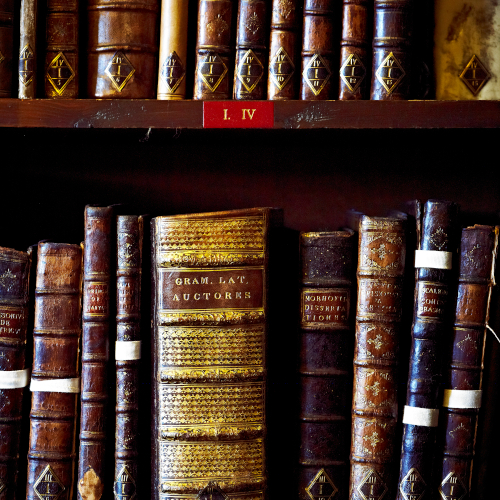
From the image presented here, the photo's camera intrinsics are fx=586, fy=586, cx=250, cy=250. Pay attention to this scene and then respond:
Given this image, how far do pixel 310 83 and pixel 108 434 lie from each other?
0.49 m

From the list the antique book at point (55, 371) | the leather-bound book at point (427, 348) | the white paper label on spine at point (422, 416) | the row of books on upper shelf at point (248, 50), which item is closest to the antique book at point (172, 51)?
the row of books on upper shelf at point (248, 50)

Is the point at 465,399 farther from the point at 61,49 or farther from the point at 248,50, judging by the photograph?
the point at 61,49

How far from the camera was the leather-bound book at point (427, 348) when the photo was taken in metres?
0.68

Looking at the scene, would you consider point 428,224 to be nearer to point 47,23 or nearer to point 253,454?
point 253,454

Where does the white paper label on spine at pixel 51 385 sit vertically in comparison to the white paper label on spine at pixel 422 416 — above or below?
above

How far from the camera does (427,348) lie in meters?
0.69

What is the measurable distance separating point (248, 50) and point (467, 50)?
0.27 meters

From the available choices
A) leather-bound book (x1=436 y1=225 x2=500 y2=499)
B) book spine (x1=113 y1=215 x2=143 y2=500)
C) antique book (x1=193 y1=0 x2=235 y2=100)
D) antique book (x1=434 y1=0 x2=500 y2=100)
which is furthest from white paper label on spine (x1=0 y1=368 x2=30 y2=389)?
antique book (x1=434 y1=0 x2=500 y2=100)

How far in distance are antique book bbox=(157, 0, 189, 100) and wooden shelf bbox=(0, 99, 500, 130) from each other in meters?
0.03

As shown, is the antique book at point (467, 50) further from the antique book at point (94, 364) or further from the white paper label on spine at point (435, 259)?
the antique book at point (94, 364)

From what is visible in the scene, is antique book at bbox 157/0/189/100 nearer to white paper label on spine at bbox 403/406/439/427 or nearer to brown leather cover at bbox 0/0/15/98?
brown leather cover at bbox 0/0/15/98

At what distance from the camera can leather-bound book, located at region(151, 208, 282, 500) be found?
0.67m

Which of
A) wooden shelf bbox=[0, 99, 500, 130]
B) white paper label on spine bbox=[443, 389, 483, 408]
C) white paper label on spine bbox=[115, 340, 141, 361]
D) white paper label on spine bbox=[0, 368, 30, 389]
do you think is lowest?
white paper label on spine bbox=[443, 389, 483, 408]

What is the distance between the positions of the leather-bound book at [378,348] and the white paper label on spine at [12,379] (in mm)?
410
